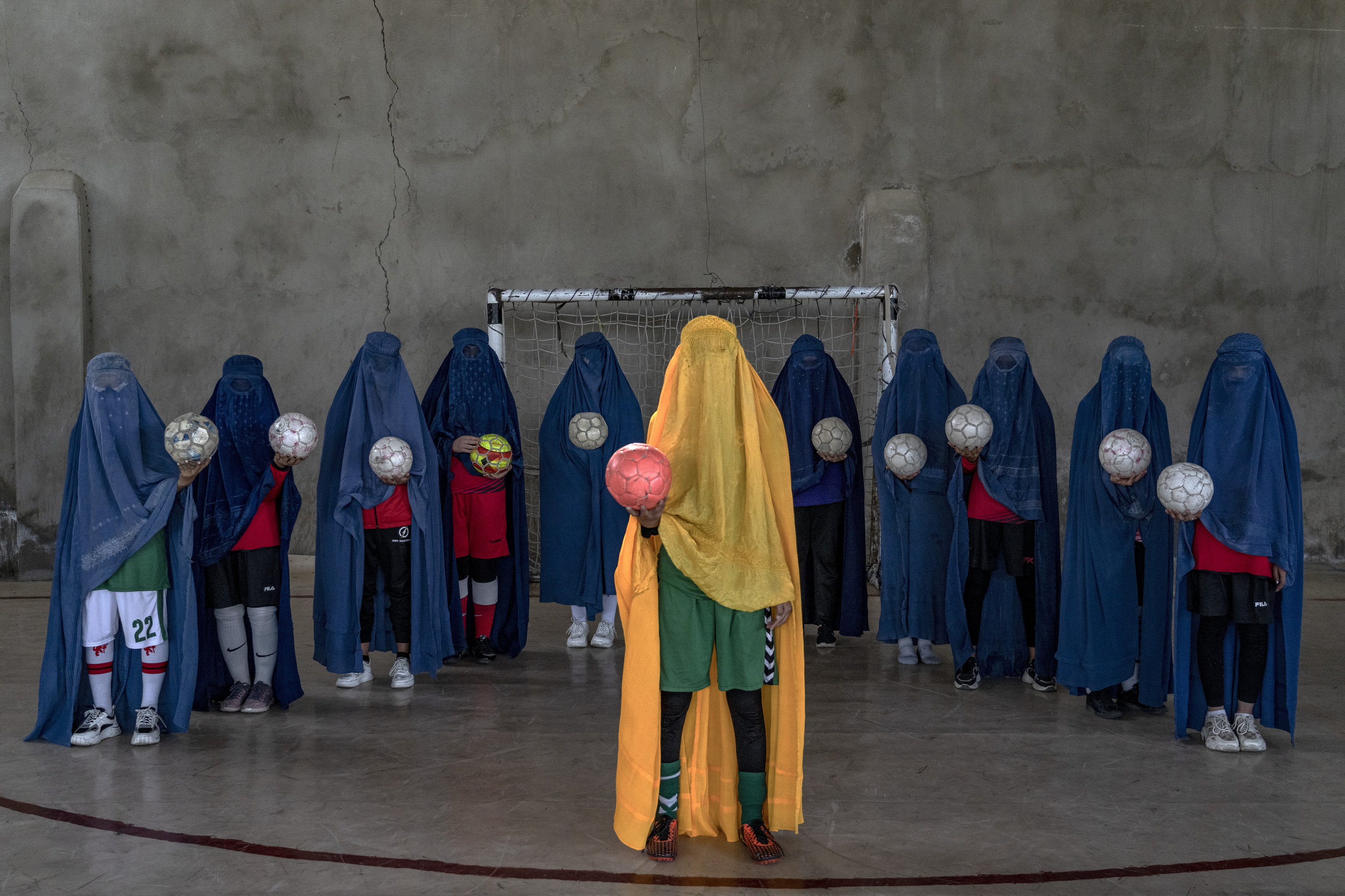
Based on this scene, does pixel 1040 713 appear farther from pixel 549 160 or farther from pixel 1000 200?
pixel 549 160

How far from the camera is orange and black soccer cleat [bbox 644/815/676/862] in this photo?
3082mm

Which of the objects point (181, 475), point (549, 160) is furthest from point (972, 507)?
point (549, 160)

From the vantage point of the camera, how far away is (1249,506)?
13.1ft

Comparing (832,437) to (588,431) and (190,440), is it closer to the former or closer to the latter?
(588,431)

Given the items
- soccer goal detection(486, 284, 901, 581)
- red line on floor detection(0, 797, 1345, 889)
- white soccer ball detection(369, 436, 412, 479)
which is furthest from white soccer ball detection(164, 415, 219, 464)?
soccer goal detection(486, 284, 901, 581)

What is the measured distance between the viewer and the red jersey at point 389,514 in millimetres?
4961

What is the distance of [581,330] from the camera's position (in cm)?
816

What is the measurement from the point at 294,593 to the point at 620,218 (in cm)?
384

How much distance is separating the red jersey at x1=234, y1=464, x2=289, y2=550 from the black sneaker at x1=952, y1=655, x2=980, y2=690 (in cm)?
332

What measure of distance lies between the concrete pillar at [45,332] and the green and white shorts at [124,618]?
4.57m

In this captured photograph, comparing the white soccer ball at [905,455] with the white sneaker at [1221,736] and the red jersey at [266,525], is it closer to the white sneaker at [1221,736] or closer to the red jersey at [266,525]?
the white sneaker at [1221,736]

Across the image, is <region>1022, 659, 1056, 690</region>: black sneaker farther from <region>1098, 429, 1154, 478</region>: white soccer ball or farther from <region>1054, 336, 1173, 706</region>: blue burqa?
<region>1098, 429, 1154, 478</region>: white soccer ball

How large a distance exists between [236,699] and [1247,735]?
433 centimetres

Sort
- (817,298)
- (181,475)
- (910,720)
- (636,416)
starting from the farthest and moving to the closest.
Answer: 1. (817,298)
2. (636,416)
3. (910,720)
4. (181,475)
